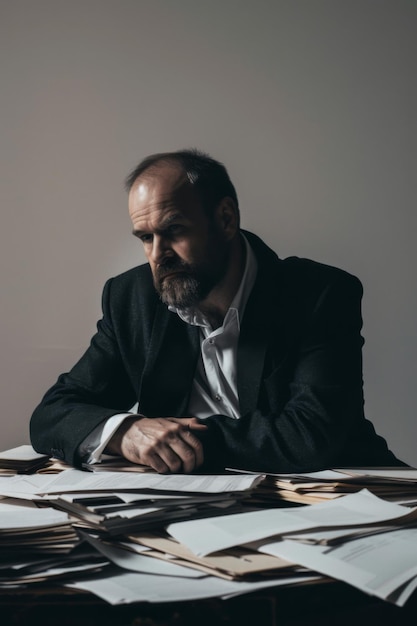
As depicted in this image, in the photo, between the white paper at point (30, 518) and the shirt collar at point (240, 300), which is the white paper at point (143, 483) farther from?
the shirt collar at point (240, 300)

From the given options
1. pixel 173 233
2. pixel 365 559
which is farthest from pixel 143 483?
pixel 173 233

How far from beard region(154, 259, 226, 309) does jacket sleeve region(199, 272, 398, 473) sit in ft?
0.86

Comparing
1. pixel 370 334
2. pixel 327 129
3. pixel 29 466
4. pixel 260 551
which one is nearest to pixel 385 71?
pixel 327 129

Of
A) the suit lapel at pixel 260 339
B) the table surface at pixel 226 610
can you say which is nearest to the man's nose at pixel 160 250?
the suit lapel at pixel 260 339

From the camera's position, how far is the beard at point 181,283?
1.78m

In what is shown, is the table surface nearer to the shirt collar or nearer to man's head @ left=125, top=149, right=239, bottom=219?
the shirt collar

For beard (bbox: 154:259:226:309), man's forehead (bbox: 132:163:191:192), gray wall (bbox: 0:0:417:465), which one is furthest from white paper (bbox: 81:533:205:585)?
gray wall (bbox: 0:0:417:465)

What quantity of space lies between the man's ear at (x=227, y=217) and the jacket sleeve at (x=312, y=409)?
1.14 feet

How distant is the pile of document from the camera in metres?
0.68

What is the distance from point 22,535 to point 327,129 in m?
2.30

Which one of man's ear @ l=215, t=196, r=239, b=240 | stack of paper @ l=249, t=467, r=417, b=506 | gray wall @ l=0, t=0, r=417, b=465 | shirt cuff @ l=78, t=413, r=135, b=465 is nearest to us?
stack of paper @ l=249, t=467, r=417, b=506

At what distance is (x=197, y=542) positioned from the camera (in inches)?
29.8

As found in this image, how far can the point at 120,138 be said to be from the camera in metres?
2.76

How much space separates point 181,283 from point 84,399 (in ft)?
1.29
